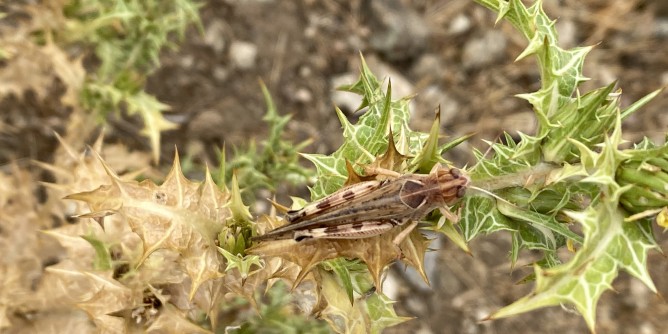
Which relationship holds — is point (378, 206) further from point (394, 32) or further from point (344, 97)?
point (394, 32)

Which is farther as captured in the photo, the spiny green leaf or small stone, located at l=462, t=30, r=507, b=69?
small stone, located at l=462, t=30, r=507, b=69

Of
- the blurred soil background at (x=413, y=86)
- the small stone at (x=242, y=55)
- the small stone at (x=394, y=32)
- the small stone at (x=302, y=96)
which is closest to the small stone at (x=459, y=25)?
the blurred soil background at (x=413, y=86)

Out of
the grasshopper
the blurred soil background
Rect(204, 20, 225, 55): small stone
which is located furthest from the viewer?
Rect(204, 20, 225, 55): small stone

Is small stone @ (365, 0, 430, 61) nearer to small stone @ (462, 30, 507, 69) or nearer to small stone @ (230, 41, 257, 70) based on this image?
small stone @ (462, 30, 507, 69)

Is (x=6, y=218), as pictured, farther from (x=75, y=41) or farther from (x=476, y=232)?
(x=476, y=232)

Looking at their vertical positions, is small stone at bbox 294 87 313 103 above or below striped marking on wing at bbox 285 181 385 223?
below

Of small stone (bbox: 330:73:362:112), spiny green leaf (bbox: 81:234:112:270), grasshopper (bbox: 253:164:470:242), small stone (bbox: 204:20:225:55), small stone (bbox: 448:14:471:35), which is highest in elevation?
grasshopper (bbox: 253:164:470:242)

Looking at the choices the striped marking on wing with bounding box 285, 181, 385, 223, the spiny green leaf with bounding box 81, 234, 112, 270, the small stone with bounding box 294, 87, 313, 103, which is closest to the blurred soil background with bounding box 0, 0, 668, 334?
the small stone with bounding box 294, 87, 313, 103

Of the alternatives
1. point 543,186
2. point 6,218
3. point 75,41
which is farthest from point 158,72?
point 543,186
